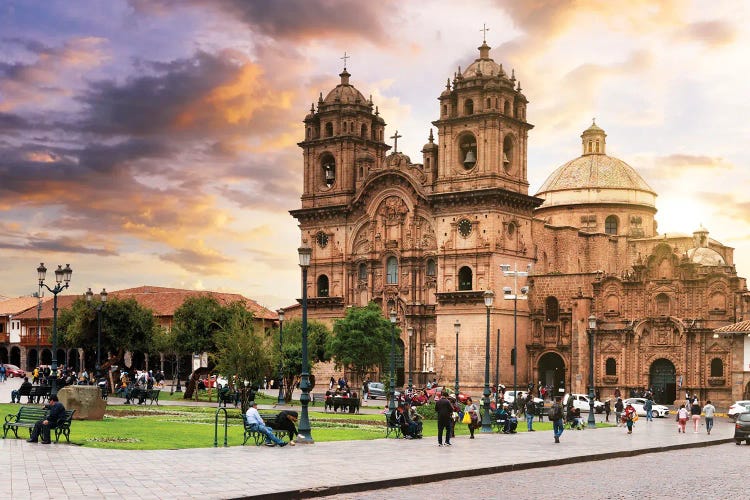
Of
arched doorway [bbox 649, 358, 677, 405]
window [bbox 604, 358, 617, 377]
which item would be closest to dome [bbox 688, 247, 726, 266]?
arched doorway [bbox 649, 358, 677, 405]

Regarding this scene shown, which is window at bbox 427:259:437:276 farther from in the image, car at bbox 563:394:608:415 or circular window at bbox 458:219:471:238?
car at bbox 563:394:608:415

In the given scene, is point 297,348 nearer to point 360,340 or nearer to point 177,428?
point 360,340

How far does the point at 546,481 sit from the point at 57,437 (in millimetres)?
12093

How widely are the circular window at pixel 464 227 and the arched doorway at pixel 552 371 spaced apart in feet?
33.8

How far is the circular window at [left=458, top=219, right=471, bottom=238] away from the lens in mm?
73375

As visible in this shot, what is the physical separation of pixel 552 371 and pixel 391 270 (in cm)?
1447

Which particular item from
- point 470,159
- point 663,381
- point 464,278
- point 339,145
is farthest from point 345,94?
point 663,381

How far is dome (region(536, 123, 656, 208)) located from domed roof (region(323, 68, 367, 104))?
773 inches

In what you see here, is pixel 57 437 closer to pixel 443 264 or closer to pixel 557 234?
pixel 443 264

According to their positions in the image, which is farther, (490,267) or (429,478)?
(490,267)

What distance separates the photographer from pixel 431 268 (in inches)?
3027

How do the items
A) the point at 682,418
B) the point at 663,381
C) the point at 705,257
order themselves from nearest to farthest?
the point at 682,418, the point at 663,381, the point at 705,257

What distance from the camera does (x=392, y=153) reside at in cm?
7875

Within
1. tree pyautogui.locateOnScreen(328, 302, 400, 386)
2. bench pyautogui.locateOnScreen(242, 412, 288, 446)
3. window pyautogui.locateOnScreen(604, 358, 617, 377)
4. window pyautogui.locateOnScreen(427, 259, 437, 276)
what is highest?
window pyautogui.locateOnScreen(427, 259, 437, 276)
